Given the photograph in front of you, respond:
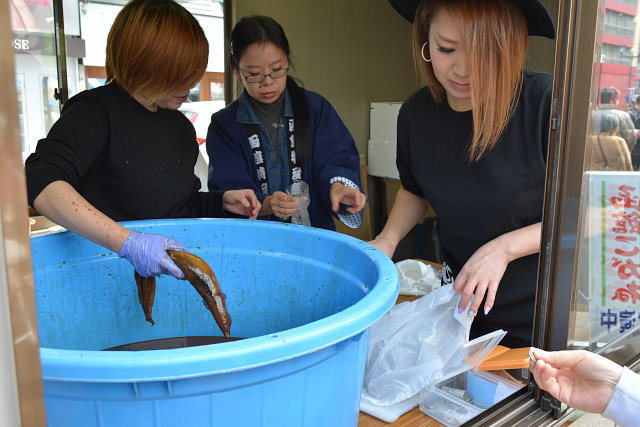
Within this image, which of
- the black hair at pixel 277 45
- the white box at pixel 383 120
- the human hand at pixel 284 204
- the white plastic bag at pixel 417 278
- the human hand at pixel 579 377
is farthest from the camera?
the white box at pixel 383 120

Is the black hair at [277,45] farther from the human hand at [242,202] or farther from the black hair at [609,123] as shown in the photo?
the black hair at [609,123]

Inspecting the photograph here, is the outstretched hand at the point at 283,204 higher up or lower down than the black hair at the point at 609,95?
lower down

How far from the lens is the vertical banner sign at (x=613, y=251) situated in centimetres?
97

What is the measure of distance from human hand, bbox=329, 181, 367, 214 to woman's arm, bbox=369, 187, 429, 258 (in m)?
0.10

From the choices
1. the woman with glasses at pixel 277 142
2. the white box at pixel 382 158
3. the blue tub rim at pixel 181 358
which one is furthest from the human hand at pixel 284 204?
the white box at pixel 382 158

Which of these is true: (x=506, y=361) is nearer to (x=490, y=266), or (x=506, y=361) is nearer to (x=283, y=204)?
(x=490, y=266)

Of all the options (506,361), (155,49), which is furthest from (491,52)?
(155,49)

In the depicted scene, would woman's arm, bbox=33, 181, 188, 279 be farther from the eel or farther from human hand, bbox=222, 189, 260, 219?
human hand, bbox=222, 189, 260, 219

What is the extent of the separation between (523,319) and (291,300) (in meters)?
0.54

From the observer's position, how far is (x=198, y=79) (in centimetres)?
118

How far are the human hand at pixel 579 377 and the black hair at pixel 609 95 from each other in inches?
16.6

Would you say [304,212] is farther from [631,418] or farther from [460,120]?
[631,418]

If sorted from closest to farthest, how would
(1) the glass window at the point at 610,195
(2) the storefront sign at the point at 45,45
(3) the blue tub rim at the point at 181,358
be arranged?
1. (3) the blue tub rim at the point at 181,358
2. (1) the glass window at the point at 610,195
3. (2) the storefront sign at the point at 45,45

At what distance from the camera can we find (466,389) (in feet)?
3.25
